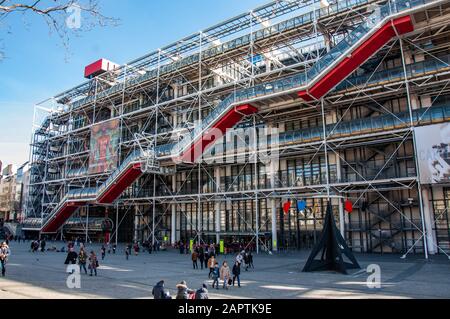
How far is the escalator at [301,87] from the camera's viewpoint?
20562 mm

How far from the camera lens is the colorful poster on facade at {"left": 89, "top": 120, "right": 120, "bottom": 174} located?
35875mm

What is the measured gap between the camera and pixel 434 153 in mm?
19609

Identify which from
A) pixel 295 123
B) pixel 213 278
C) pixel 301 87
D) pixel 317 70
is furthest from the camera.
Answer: pixel 295 123

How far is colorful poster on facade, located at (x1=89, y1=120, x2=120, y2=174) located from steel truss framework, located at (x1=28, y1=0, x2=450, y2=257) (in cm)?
137

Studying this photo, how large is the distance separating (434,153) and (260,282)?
12.5 meters

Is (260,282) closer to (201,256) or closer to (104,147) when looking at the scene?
(201,256)

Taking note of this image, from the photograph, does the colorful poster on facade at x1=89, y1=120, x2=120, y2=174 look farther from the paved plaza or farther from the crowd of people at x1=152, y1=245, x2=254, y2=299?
the crowd of people at x1=152, y1=245, x2=254, y2=299

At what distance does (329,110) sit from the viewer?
2611 cm

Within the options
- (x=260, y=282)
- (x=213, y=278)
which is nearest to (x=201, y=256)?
(x=213, y=278)

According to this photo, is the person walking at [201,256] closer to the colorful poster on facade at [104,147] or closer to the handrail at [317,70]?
the handrail at [317,70]

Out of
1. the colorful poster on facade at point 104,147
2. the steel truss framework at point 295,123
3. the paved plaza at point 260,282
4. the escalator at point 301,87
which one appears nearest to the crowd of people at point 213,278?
the paved plaza at point 260,282
